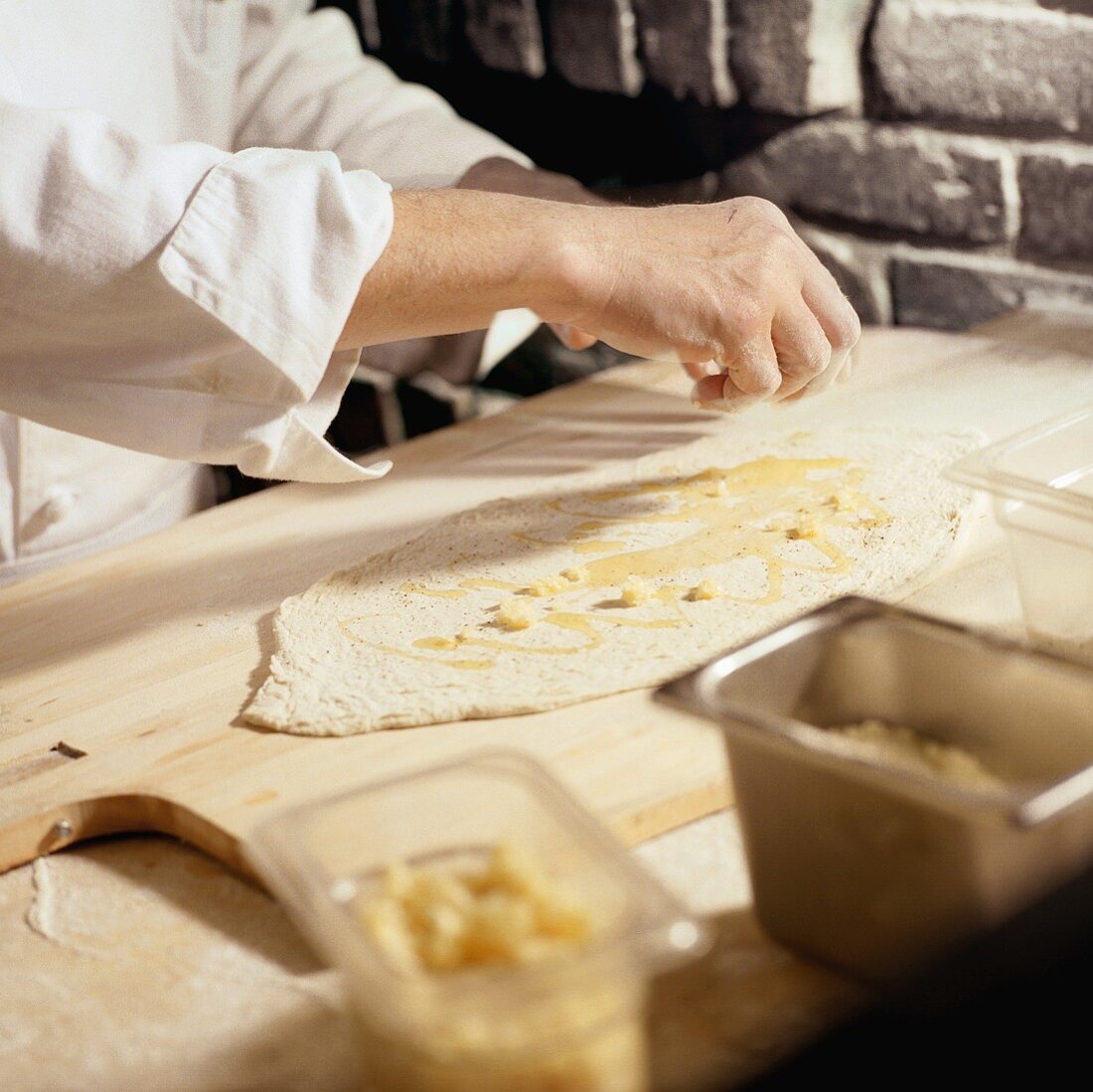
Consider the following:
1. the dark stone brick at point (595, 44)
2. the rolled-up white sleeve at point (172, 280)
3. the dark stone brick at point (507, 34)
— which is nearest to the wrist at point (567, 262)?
the rolled-up white sleeve at point (172, 280)

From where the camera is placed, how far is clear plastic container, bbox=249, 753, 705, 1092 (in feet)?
1.57

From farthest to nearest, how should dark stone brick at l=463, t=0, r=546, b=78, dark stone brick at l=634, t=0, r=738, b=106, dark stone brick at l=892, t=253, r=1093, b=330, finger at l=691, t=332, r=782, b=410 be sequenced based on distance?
1. dark stone brick at l=463, t=0, r=546, b=78
2. dark stone brick at l=634, t=0, r=738, b=106
3. dark stone brick at l=892, t=253, r=1093, b=330
4. finger at l=691, t=332, r=782, b=410

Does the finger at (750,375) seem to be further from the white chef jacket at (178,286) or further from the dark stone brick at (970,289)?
the dark stone brick at (970,289)

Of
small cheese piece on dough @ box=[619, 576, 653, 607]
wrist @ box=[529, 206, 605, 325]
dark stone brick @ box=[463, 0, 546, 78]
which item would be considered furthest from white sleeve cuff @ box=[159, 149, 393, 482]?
dark stone brick @ box=[463, 0, 546, 78]

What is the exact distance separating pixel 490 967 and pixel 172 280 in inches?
23.3

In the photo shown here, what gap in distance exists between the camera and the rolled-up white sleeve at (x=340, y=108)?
5.26ft

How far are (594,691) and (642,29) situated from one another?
1.29 metres

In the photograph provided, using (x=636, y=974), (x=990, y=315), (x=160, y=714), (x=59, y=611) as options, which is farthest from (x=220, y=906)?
(x=990, y=315)

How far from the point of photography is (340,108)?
1.69 meters

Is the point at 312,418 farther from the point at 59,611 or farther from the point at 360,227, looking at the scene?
the point at 59,611

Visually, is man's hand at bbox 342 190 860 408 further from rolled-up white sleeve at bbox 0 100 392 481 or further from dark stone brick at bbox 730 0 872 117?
dark stone brick at bbox 730 0 872 117

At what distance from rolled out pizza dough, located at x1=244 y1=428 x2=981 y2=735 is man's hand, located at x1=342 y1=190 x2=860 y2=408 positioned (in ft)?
0.33

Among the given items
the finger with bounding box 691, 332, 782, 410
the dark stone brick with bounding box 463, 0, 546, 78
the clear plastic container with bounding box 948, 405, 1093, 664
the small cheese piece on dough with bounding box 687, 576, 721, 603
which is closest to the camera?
the clear plastic container with bounding box 948, 405, 1093, 664

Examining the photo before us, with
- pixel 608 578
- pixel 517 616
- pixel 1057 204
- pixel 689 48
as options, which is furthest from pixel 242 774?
pixel 689 48
